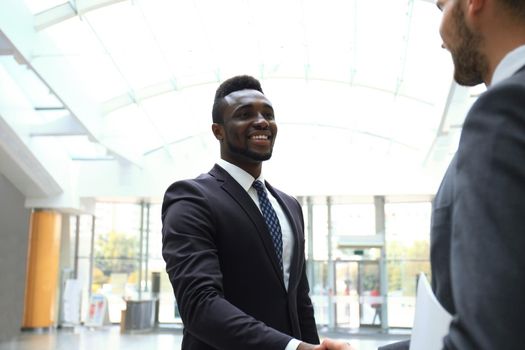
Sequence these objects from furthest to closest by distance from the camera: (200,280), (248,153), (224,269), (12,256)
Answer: (12,256) < (248,153) < (224,269) < (200,280)

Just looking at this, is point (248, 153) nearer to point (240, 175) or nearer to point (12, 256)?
point (240, 175)

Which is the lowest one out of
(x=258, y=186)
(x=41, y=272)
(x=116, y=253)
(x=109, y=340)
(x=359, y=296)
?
(x=109, y=340)

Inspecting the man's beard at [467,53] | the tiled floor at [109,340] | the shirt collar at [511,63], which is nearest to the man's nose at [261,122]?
the man's beard at [467,53]

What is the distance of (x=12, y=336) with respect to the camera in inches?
642

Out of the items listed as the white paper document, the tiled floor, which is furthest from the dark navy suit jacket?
the tiled floor

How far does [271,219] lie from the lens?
6.60ft

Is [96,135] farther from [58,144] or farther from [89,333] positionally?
[89,333]

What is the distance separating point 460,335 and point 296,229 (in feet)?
4.53

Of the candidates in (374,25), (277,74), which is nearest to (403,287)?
(277,74)

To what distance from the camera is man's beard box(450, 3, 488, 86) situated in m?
0.89

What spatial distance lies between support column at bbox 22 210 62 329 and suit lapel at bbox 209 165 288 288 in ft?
57.5

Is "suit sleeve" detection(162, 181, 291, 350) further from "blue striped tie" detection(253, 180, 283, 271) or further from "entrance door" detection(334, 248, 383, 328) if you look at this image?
"entrance door" detection(334, 248, 383, 328)

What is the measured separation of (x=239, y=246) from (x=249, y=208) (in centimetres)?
16

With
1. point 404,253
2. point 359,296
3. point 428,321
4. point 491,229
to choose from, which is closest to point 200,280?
point 428,321
